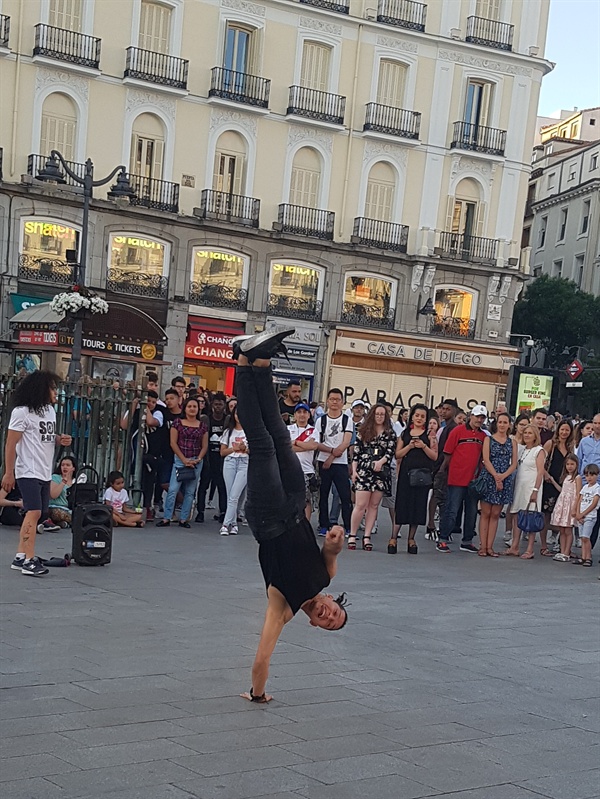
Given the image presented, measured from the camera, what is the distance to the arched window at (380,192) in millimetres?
36938

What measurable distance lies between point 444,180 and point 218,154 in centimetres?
831

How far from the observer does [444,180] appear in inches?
1494

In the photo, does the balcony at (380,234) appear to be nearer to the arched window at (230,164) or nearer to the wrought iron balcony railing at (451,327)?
the wrought iron balcony railing at (451,327)

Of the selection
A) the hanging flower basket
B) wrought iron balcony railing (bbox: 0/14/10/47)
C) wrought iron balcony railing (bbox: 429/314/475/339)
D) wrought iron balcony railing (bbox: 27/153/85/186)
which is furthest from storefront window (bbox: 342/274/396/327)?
the hanging flower basket

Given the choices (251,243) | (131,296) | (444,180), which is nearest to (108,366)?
(131,296)

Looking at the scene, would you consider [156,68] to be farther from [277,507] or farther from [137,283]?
[277,507]

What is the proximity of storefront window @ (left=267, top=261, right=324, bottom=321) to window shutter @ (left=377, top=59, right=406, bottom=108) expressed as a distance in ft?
21.0

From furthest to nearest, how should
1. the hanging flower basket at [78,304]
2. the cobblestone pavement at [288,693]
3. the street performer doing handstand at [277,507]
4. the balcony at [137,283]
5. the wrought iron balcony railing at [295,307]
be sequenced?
the wrought iron balcony railing at [295,307] → the balcony at [137,283] → the hanging flower basket at [78,304] → the street performer doing handstand at [277,507] → the cobblestone pavement at [288,693]

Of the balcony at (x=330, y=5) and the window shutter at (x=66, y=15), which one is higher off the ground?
the balcony at (x=330, y=5)

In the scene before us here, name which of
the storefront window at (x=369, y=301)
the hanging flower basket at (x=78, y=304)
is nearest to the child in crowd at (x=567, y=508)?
the hanging flower basket at (x=78, y=304)

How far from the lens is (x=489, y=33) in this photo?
38.4 meters

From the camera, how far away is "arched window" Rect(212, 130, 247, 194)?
34.8 meters

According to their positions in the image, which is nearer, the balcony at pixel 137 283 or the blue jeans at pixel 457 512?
the blue jeans at pixel 457 512

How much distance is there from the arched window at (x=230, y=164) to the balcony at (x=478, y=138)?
777 cm
